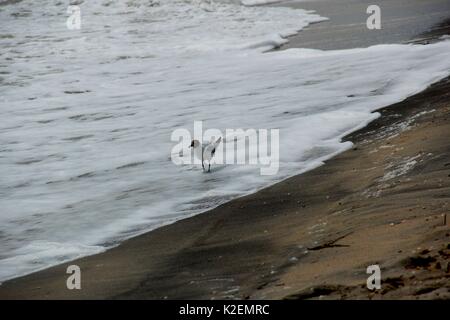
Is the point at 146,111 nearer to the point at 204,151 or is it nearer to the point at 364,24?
the point at 204,151

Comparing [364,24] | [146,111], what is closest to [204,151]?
[146,111]

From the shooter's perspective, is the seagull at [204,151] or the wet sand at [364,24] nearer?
the seagull at [204,151]

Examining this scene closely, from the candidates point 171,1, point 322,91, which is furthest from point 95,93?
point 171,1

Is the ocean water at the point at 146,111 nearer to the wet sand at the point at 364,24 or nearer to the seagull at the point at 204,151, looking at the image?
the seagull at the point at 204,151

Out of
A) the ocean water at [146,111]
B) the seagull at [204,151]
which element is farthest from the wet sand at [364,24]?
the seagull at [204,151]

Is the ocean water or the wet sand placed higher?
the wet sand

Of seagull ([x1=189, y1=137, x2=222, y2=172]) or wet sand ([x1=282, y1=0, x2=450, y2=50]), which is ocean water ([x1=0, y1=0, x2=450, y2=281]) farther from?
wet sand ([x1=282, y1=0, x2=450, y2=50])

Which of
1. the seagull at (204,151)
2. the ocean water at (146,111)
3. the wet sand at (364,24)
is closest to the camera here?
the ocean water at (146,111)

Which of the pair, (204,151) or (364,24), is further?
Answer: (364,24)

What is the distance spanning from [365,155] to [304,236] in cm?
217

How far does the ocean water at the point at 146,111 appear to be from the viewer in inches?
213

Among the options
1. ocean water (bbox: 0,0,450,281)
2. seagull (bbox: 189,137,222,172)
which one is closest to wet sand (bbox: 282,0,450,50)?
ocean water (bbox: 0,0,450,281)

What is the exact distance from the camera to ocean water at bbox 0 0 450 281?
5402mm

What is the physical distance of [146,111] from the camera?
9.33m
